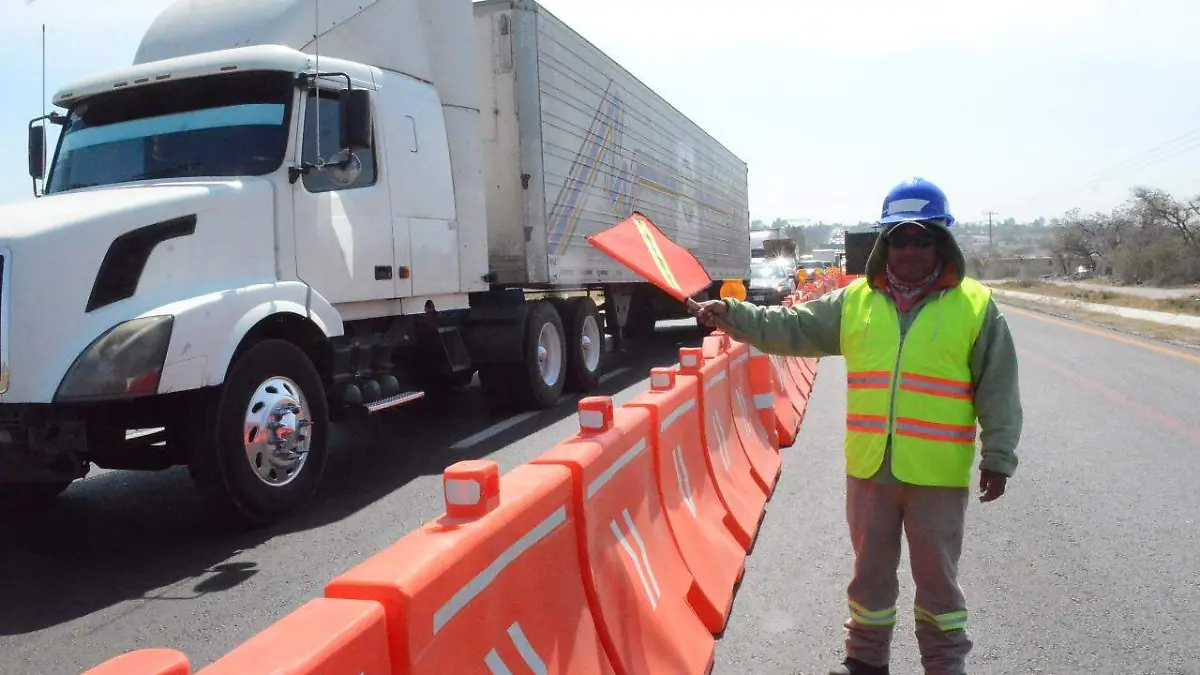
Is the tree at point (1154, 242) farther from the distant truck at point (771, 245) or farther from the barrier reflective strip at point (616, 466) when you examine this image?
the barrier reflective strip at point (616, 466)

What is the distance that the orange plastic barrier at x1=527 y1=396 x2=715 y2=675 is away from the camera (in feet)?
9.27

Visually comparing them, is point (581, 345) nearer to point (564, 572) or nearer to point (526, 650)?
point (564, 572)

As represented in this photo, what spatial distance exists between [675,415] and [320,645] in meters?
2.92

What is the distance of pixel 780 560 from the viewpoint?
480 centimetres

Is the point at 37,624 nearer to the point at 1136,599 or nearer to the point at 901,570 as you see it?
the point at 901,570

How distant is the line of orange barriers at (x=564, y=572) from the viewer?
165 centimetres

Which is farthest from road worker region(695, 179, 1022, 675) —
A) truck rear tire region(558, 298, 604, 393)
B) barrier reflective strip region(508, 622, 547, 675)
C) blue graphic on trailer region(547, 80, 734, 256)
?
truck rear tire region(558, 298, 604, 393)

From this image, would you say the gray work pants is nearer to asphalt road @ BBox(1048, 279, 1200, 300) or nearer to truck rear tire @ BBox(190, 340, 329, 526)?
truck rear tire @ BBox(190, 340, 329, 526)

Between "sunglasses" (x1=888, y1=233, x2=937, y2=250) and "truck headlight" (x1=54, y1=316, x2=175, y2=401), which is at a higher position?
"sunglasses" (x1=888, y1=233, x2=937, y2=250)

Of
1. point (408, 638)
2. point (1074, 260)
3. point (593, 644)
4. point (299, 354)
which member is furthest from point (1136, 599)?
point (1074, 260)

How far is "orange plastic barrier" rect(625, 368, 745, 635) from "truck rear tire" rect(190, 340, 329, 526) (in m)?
2.61

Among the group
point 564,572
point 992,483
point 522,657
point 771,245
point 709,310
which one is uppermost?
point 771,245

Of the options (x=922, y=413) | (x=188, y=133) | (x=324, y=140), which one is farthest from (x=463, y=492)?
(x=188, y=133)

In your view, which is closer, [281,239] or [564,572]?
[564,572]
